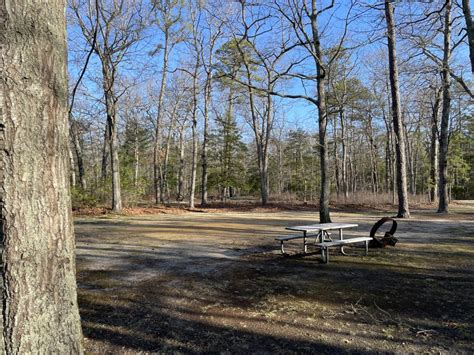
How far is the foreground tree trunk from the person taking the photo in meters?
1.57

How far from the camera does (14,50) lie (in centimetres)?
160

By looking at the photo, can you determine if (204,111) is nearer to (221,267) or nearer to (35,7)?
(221,267)

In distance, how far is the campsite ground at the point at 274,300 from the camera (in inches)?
109

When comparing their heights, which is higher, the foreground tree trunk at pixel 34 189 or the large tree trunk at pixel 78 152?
the large tree trunk at pixel 78 152

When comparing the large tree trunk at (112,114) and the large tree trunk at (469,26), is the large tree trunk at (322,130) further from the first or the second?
the large tree trunk at (112,114)

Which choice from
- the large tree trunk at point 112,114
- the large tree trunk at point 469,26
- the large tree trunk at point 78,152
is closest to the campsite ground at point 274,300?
the large tree trunk at point 469,26

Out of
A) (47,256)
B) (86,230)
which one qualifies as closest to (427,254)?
(47,256)

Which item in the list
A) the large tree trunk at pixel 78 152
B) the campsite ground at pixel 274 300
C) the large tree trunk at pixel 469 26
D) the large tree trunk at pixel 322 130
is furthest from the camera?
the large tree trunk at pixel 78 152

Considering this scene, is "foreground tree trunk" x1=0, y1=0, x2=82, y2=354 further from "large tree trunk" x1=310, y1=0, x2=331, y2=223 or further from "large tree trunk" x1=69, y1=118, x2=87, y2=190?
"large tree trunk" x1=69, y1=118, x2=87, y2=190

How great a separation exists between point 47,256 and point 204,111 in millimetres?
21011

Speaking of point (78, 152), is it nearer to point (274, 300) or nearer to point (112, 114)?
point (112, 114)

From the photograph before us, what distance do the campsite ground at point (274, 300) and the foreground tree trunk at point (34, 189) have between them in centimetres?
122

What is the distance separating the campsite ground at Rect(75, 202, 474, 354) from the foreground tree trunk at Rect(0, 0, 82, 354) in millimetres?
1223

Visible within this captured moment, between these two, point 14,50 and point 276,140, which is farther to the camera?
point 276,140
